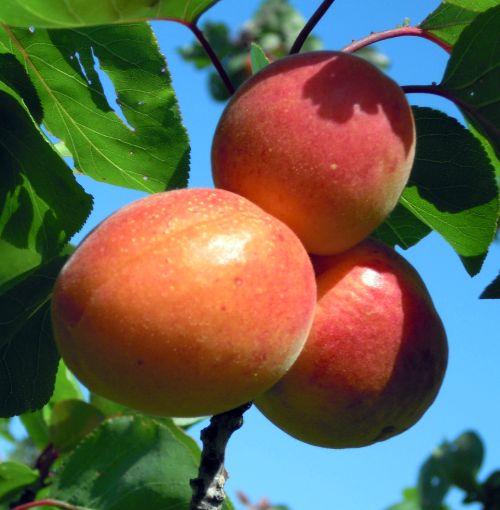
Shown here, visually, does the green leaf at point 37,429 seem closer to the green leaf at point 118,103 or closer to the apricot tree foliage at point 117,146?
the apricot tree foliage at point 117,146

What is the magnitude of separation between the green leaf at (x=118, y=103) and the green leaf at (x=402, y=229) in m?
0.38

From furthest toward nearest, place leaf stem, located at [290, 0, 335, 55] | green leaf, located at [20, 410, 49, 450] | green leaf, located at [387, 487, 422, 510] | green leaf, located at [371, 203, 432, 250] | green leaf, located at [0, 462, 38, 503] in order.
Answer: green leaf, located at [387, 487, 422, 510], green leaf, located at [20, 410, 49, 450], green leaf, located at [0, 462, 38, 503], green leaf, located at [371, 203, 432, 250], leaf stem, located at [290, 0, 335, 55]

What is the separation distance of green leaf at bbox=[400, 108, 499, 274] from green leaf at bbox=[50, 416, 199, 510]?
24.7 inches

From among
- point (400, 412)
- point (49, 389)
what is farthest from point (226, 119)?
point (49, 389)

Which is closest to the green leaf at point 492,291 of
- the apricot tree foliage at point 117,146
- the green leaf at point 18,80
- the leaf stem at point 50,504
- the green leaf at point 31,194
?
the apricot tree foliage at point 117,146

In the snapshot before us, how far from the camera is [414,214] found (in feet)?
5.01

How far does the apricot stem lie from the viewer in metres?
1.06

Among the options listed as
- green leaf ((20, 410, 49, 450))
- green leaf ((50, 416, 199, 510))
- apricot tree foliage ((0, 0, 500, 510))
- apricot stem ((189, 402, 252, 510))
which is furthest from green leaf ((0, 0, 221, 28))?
green leaf ((20, 410, 49, 450))

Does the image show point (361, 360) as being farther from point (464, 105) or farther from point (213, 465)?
point (464, 105)

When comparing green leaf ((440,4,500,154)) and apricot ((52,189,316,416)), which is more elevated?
green leaf ((440,4,500,154))

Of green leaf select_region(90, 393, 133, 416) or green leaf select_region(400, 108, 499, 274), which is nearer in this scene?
green leaf select_region(400, 108, 499, 274)

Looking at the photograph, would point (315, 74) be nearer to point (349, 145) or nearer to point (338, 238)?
point (349, 145)

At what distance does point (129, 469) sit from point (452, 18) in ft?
3.33

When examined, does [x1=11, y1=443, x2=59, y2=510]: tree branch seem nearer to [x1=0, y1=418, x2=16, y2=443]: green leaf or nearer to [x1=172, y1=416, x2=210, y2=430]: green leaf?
[x1=172, y1=416, x2=210, y2=430]: green leaf
